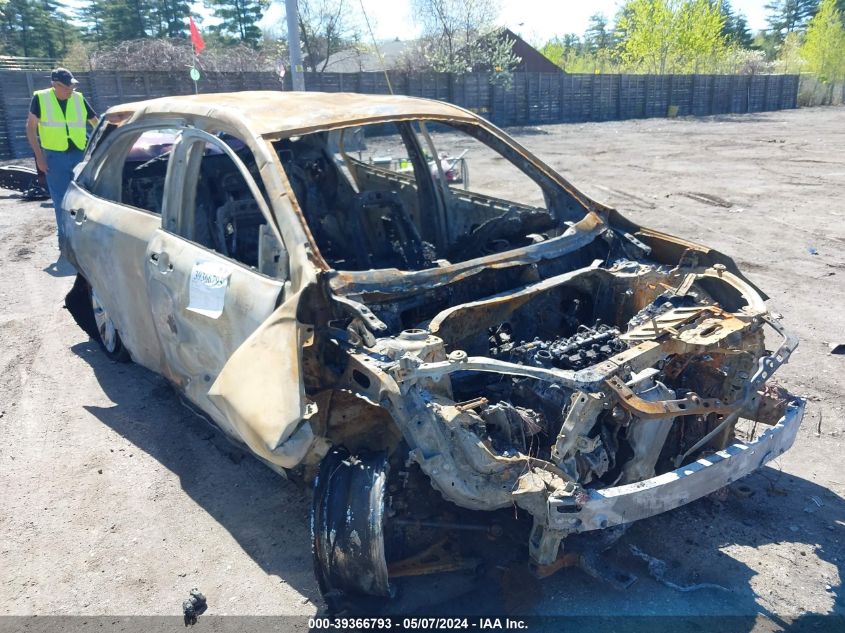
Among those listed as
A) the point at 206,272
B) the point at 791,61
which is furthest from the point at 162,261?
the point at 791,61

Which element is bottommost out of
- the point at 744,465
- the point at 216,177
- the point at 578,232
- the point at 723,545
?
the point at 723,545

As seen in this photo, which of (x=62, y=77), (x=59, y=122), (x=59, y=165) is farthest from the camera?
(x=59, y=165)

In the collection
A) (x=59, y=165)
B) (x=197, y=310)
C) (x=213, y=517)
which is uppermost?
(x=59, y=165)

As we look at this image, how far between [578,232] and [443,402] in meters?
1.75

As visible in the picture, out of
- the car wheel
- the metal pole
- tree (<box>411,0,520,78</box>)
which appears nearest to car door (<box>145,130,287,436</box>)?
the car wheel

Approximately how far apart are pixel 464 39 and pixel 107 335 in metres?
28.2

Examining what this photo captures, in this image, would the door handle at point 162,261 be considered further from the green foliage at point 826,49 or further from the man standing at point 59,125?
the green foliage at point 826,49

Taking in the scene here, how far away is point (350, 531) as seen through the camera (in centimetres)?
262

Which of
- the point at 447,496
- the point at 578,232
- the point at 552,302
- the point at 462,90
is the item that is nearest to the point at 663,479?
the point at 447,496

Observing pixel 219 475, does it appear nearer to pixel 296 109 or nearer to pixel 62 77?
pixel 296 109

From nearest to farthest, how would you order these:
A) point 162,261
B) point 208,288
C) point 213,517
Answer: point 208,288, point 213,517, point 162,261

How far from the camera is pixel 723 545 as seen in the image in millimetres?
3232

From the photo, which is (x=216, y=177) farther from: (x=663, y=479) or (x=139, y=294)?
(x=663, y=479)

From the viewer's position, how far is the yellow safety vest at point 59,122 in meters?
7.41
